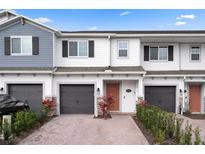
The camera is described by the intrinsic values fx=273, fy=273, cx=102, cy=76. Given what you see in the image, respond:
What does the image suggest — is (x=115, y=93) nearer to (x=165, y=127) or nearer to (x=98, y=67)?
(x=98, y=67)

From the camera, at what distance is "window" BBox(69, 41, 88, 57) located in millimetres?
19625

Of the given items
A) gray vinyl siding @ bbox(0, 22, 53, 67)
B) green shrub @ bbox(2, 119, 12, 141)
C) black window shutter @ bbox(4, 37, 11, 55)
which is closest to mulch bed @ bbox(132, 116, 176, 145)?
green shrub @ bbox(2, 119, 12, 141)

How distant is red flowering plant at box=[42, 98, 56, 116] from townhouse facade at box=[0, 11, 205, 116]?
460mm

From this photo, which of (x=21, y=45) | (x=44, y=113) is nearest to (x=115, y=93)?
(x=44, y=113)

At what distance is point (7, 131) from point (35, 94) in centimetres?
872

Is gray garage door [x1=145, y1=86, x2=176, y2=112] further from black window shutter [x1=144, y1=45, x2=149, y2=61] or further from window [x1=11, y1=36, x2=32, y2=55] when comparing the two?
window [x1=11, y1=36, x2=32, y2=55]

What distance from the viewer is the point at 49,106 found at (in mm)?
17625

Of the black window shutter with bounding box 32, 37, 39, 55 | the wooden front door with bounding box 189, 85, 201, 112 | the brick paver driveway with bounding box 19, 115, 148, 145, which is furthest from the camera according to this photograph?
the wooden front door with bounding box 189, 85, 201, 112

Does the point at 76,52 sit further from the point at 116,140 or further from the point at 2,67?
the point at 116,140

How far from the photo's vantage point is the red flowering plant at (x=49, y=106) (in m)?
16.8

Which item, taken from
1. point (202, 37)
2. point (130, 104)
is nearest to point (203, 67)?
point (202, 37)

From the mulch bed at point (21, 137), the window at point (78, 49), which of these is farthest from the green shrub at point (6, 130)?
the window at point (78, 49)

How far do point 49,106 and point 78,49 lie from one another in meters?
4.69

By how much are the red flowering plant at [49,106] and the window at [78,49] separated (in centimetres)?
373
